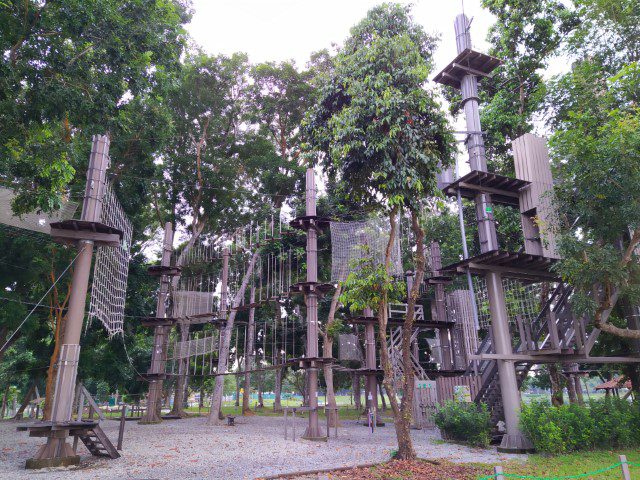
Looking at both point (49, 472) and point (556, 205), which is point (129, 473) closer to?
point (49, 472)

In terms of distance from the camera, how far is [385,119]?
32.8 feet

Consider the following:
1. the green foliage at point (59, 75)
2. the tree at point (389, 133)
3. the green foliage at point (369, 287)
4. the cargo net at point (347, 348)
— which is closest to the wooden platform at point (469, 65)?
the tree at point (389, 133)

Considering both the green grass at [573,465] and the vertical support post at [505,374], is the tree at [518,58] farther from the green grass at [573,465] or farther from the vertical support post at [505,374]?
the green grass at [573,465]

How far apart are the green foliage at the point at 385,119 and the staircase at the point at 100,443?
8.45 metres

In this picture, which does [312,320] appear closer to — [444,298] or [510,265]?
[510,265]

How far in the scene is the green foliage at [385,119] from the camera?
1012 cm

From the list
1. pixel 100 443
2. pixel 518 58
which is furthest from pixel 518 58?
pixel 100 443

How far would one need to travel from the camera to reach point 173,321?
21.4 metres

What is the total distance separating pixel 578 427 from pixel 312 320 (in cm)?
824

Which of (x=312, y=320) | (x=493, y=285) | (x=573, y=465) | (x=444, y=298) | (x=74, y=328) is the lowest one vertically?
(x=573, y=465)

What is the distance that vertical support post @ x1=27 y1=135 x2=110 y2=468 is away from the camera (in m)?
9.67

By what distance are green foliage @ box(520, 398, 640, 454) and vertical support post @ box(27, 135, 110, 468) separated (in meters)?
10.9

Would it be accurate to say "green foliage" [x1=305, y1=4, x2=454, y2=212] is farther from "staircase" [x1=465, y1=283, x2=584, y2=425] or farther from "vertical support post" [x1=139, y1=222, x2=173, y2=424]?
"vertical support post" [x1=139, y1=222, x2=173, y2=424]

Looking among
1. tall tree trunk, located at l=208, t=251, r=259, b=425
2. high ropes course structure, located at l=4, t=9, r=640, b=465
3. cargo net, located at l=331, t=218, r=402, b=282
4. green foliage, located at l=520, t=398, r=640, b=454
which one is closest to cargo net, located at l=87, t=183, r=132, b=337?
high ropes course structure, located at l=4, t=9, r=640, b=465
